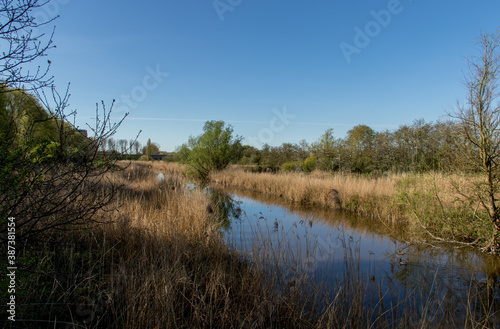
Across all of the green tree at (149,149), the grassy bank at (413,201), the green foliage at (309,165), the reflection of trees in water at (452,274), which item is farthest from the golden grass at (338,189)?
the green tree at (149,149)

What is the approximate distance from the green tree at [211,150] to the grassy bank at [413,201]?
340 inches

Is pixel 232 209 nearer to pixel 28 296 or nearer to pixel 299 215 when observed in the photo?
pixel 299 215

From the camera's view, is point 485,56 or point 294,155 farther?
point 294,155

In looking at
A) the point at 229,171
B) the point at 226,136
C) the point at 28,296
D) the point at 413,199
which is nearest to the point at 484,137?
the point at 413,199

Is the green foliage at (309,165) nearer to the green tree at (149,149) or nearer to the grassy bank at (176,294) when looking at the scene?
the grassy bank at (176,294)

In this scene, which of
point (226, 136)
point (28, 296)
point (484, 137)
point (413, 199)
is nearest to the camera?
point (28, 296)

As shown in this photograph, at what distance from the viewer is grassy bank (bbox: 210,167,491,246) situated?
5.27 metres

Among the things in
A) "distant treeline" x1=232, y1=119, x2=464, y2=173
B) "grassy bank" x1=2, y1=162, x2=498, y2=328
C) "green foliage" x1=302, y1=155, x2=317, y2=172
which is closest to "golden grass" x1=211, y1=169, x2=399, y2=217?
"distant treeline" x1=232, y1=119, x2=464, y2=173

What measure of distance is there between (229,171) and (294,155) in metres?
6.83

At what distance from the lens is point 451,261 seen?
469cm

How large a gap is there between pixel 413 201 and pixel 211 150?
1660 centimetres

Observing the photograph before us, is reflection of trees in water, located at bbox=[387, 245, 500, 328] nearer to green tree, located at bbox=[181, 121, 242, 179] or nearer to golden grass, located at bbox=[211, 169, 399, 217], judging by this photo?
golden grass, located at bbox=[211, 169, 399, 217]

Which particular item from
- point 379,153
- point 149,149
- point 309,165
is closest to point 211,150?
point 309,165

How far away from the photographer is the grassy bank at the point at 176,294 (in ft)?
7.25
